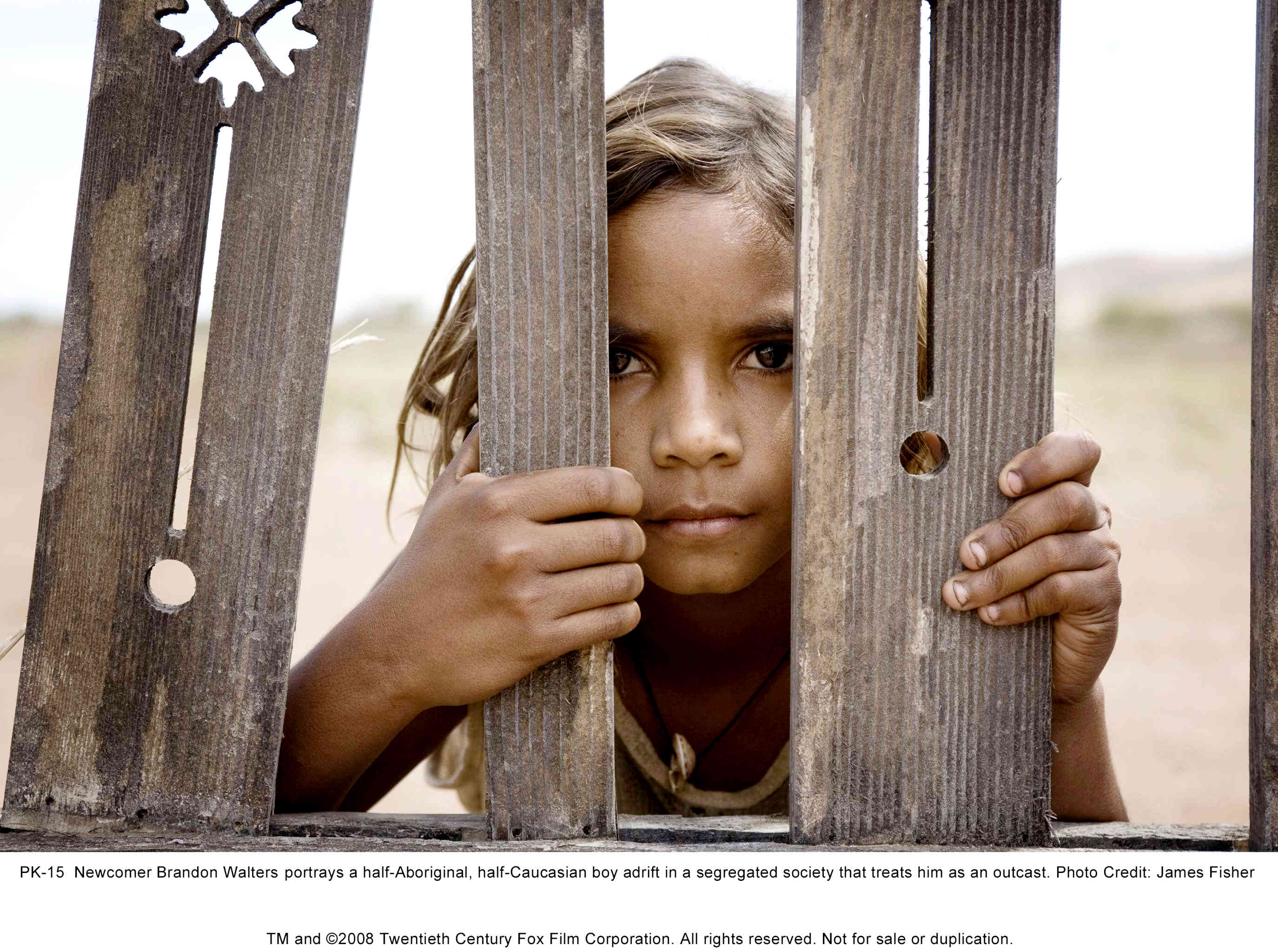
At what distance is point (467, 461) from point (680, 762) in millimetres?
1030

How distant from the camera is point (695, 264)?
1860 millimetres

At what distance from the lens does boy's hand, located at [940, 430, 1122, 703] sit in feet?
4.58

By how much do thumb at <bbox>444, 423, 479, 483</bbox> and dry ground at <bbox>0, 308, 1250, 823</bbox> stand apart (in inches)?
49.8

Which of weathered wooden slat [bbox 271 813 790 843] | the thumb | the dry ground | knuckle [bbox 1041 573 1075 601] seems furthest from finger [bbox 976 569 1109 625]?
the thumb

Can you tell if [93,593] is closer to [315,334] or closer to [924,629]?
[315,334]

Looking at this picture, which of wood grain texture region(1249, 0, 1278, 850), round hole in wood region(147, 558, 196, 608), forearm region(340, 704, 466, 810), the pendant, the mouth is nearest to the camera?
wood grain texture region(1249, 0, 1278, 850)

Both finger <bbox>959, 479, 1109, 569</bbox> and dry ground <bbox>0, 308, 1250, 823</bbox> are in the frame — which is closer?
finger <bbox>959, 479, 1109, 569</bbox>

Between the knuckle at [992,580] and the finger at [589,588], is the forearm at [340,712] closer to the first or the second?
the finger at [589,588]

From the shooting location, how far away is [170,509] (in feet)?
4.90

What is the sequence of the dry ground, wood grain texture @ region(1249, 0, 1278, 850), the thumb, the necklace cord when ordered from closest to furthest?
wood grain texture @ region(1249, 0, 1278, 850)
the thumb
the necklace cord
the dry ground

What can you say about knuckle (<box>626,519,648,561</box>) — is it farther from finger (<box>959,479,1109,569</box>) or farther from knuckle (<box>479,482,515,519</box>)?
finger (<box>959,479,1109,569</box>)

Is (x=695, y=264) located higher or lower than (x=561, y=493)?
higher

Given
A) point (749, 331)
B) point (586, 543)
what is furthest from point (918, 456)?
point (586, 543)

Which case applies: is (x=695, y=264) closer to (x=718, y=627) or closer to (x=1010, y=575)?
(x=1010, y=575)
